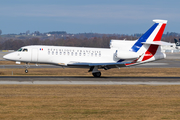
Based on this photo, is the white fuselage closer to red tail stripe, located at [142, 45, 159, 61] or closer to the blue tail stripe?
the blue tail stripe

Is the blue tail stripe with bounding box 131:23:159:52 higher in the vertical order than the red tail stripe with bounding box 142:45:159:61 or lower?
higher

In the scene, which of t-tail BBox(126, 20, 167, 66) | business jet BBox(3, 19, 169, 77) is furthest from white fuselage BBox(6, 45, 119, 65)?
t-tail BBox(126, 20, 167, 66)

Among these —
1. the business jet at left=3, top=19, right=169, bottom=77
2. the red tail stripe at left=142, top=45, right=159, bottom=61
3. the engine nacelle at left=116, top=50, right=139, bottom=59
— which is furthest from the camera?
the red tail stripe at left=142, top=45, right=159, bottom=61

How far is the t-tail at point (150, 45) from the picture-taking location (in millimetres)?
34469

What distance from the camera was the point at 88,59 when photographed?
3425 cm

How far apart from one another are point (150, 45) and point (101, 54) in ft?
19.6

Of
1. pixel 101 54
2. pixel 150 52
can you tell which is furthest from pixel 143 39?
pixel 101 54

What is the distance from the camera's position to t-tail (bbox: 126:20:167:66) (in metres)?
34.5

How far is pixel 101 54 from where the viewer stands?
114 feet

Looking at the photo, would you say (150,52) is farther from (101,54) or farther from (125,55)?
(101,54)

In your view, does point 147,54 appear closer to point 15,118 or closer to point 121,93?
point 121,93

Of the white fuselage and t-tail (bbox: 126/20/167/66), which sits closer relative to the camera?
the white fuselage

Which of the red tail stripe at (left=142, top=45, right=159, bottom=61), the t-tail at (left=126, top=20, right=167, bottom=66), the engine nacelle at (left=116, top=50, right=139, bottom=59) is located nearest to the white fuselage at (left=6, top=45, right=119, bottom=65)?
the engine nacelle at (left=116, top=50, right=139, bottom=59)

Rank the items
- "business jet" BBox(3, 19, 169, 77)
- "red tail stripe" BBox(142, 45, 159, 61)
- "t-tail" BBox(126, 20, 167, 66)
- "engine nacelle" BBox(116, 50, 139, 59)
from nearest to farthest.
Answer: "business jet" BBox(3, 19, 169, 77) < "engine nacelle" BBox(116, 50, 139, 59) < "t-tail" BBox(126, 20, 167, 66) < "red tail stripe" BBox(142, 45, 159, 61)
